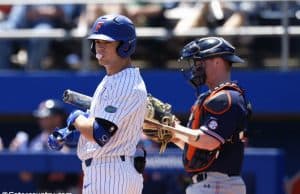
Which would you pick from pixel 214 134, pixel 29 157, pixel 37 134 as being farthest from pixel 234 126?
pixel 37 134

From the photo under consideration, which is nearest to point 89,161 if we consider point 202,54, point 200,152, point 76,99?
point 76,99

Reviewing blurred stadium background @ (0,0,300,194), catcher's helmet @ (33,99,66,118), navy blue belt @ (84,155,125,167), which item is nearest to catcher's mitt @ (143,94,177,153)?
navy blue belt @ (84,155,125,167)

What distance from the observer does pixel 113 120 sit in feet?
13.7

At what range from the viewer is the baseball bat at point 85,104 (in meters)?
4.54

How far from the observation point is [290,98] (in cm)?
826

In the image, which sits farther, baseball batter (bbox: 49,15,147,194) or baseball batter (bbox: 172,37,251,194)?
baseball batter (bbox: 172,37,251,194)

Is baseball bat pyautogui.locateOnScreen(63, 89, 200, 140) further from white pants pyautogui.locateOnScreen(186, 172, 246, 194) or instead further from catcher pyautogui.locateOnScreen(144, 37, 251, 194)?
white pants pyautogui.locateOnScreen(186, 172, 246, 194)

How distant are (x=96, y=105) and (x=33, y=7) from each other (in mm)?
5166

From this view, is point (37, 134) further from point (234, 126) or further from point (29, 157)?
point (234, 126)

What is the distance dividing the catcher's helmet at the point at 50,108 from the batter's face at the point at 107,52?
3682mm

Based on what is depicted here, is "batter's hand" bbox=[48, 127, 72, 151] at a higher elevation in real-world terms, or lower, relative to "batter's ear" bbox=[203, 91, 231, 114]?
lower

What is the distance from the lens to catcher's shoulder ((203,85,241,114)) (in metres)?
4.70

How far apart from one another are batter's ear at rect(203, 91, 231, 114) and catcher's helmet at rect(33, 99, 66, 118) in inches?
134

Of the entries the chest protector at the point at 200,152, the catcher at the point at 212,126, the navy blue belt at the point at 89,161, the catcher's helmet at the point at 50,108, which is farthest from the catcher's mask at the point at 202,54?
the catcher's helmet at the point at 50,108
